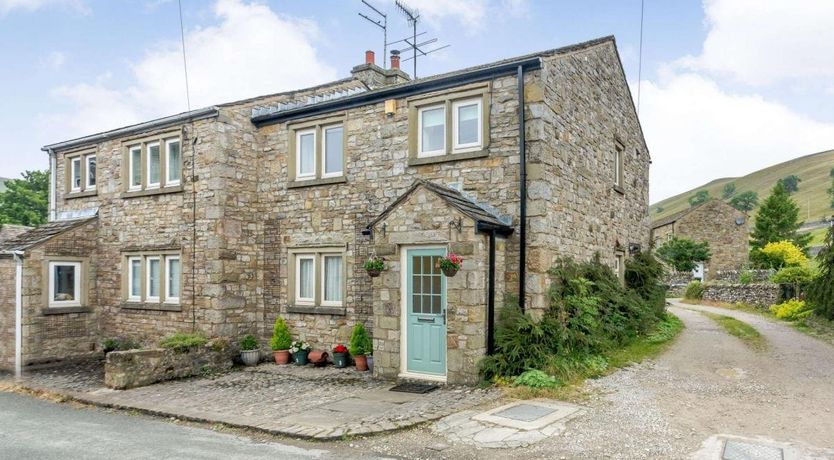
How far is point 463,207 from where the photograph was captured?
9703 millimetres

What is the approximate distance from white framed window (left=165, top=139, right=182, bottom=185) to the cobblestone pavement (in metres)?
4.95

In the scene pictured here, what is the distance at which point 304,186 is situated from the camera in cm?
1312

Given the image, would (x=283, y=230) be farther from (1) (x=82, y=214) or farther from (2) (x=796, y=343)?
(2) (x=796, y=343)

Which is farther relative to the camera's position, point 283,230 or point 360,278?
point 283,230

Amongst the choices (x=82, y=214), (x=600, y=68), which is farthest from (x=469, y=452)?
(x=82, y=214)

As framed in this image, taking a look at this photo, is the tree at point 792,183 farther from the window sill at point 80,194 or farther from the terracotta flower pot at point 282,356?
the window sill at point 80,194

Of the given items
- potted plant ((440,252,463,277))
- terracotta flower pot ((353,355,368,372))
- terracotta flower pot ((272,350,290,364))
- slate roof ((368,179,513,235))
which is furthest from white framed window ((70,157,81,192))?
potted plant ((440,252,463,277))

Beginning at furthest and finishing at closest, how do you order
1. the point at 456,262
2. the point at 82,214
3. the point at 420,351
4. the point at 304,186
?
the point at 82,214 → the point at 304,186 → the point at 420,351 → the point at 456,262

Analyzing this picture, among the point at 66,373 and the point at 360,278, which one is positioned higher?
the point at 360,278

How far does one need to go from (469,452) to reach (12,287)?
12919 mm

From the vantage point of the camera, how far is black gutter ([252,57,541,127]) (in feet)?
34.3

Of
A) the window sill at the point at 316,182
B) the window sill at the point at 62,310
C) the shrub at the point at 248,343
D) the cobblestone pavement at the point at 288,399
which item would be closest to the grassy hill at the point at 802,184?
the window sill at the point at 316,182

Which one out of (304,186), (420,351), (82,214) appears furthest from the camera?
(82,214)

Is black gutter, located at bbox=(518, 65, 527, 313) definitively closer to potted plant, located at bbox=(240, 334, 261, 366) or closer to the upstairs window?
potted plant, located at bbox=(240, 334, 261, 366)
